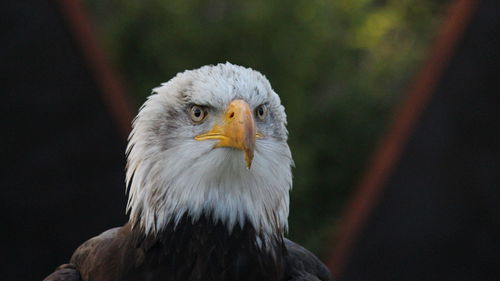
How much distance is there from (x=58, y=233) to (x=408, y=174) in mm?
2243

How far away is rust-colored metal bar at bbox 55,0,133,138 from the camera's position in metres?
5.02

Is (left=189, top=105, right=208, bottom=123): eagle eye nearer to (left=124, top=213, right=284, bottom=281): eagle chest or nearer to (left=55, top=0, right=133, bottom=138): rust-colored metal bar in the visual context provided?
(left=124, top=213, right=284, bottom=281): eagle chest

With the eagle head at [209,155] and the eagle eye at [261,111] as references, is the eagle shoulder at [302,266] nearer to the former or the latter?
the eagle head at [209,155]

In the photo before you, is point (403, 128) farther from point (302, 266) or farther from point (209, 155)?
point (209, 155)

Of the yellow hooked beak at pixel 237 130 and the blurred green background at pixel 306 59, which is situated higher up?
the blurred green background at pixel 306 59

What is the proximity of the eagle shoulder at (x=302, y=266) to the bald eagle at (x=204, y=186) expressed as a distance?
114 mm

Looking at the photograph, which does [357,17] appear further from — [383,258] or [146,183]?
[146,183]

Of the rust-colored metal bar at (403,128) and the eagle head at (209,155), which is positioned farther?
the rust-colored metal bar at (403,128)

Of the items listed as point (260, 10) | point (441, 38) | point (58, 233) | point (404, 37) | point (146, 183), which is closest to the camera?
point (146, 183)

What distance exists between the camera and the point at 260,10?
773 cm

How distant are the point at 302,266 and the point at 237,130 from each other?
0.80m

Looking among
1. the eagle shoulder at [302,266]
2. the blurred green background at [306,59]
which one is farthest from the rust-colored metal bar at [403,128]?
the blurred green background at [306,59]

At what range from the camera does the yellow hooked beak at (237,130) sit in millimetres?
2779

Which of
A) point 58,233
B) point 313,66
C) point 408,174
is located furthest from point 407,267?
point 313,66
